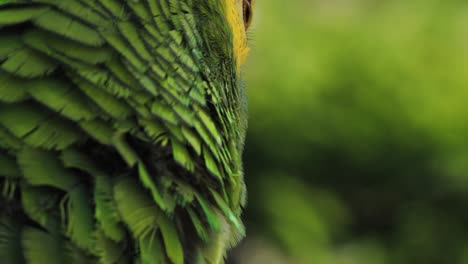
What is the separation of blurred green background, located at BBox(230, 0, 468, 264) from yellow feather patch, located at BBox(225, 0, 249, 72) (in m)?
2.22

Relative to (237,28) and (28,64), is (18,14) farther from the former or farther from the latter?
(237,28)

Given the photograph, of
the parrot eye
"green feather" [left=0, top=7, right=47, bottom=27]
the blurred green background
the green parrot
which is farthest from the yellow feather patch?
the blurred green background

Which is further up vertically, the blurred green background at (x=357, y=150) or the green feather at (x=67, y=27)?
the green feather at (x=67, y=27)

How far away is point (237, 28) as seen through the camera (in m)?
1.01

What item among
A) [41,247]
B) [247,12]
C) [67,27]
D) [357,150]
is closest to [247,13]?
[247,12]

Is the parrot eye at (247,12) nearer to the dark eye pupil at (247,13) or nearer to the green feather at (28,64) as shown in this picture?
the dark eye pupil at (247,13)

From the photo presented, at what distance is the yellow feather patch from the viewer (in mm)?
975

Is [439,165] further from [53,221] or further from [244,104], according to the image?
[53,221]

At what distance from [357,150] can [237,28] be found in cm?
239

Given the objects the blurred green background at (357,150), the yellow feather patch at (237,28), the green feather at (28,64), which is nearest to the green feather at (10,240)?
the green feather at (28,64)

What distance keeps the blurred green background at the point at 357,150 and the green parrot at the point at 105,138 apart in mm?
2438

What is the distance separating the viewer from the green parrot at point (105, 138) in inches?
27.4

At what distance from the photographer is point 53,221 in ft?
2.28

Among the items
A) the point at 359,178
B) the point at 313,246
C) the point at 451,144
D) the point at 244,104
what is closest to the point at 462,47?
the point at 451,144
